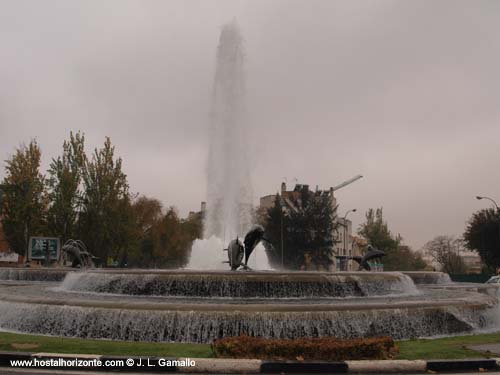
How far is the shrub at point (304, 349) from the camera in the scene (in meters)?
9.93

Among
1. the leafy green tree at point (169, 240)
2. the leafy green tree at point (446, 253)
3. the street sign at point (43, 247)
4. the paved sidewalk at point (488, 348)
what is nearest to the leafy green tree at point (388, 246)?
the leafy green tree at point (446, 253)

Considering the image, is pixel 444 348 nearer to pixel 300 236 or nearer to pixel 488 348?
pixel 488 348

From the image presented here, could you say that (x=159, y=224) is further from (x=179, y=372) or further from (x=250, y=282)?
(x=179, y=372)

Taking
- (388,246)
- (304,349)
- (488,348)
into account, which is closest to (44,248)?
(304,349)

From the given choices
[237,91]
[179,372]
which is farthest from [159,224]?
[179,372]

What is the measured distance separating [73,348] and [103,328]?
2.36 metres

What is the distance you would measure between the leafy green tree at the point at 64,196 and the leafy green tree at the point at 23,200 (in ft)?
3.33

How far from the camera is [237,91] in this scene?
40875 mm

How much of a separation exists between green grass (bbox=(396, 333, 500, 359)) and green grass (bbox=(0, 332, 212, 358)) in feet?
14.3

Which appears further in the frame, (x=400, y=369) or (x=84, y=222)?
(x=84, y=222)

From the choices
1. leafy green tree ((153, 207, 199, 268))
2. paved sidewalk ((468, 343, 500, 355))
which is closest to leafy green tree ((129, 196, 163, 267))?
leafy green tree ((153, 207, 199, 268))

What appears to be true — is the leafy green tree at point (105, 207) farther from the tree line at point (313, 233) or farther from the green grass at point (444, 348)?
the green grass at point (444, 348)

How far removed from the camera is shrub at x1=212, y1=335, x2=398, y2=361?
9932mm

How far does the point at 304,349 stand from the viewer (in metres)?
9.98
